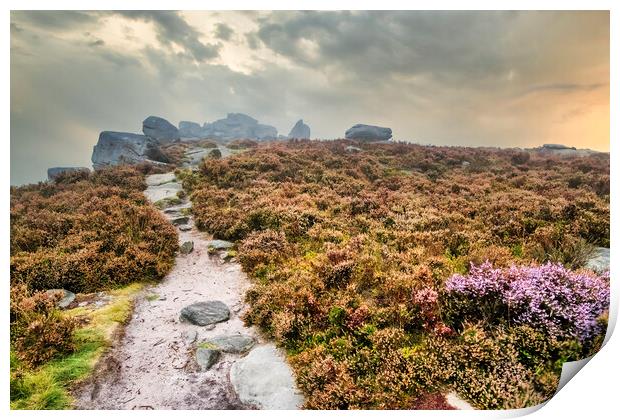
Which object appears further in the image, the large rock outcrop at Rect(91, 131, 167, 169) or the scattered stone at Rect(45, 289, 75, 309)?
the large rock outcrop at Rect(91, 131, 167, 169)

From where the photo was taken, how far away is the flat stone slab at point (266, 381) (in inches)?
232

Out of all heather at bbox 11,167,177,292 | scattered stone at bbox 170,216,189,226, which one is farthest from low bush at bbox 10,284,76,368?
scattered stone at bbox 170,216,189,226

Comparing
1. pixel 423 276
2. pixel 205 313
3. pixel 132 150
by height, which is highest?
pixel 132 150

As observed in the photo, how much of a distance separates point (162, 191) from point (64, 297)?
733 centimetres

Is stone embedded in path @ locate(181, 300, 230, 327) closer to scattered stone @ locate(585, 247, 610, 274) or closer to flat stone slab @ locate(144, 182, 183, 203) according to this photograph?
flat stone slab @ locate(144, 182, 183, 203)

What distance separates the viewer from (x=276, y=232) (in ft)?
35.1

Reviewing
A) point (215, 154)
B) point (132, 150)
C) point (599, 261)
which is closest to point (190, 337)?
point (599, 261)

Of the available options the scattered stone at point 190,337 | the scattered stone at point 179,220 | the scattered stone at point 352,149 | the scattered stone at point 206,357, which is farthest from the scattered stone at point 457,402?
the scattered stone at point 352,149

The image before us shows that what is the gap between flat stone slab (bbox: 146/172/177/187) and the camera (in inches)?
631

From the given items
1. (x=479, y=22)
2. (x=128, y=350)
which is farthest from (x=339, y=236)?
(x=479, y=22)

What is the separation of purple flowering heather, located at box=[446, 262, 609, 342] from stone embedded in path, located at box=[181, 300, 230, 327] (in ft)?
14.9

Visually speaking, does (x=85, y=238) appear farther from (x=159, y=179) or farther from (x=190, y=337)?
(x=159, y=179)

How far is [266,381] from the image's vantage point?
20.1 ft
